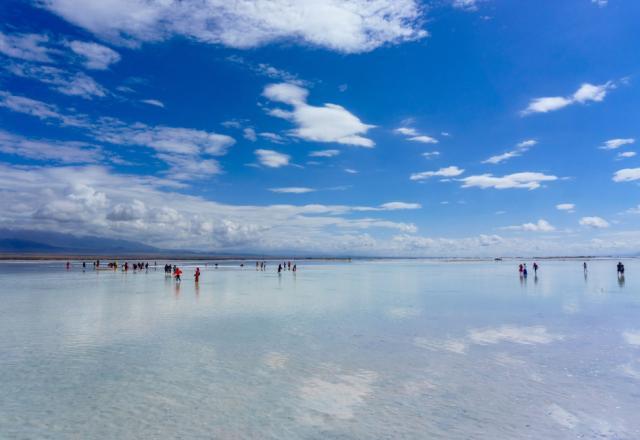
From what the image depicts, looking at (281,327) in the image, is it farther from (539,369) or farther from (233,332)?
(539,369)

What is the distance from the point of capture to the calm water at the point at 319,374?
8.21 metres

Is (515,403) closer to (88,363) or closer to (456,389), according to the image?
(456,389)

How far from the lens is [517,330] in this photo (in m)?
17.6

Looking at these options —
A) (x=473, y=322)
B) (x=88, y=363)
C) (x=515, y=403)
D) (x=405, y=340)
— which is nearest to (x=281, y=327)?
(x=405, y=340)

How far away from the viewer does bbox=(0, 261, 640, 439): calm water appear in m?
8.21

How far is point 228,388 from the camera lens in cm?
1029

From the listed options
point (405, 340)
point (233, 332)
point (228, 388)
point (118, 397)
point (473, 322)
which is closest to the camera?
point (118, 397)

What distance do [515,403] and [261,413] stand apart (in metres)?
5.63

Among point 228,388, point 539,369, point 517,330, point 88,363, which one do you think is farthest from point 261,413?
point 517,330

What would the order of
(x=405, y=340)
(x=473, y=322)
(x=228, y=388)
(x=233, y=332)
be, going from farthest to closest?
(x=473, y=322), (x=233, y=332), (x=405, y=340), (x=228, y=388)

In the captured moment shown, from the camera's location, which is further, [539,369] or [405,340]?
[405,340]

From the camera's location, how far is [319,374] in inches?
450

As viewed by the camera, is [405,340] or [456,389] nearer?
[456,389]

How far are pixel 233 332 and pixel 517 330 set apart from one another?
39.1 feet
